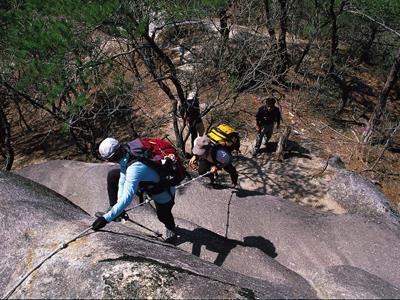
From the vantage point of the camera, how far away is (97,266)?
154 inches

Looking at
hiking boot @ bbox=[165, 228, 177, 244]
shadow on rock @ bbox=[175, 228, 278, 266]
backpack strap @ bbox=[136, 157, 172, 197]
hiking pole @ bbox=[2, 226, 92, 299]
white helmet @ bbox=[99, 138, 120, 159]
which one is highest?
white helmet @ bbox=[99, 138, 120, 159]

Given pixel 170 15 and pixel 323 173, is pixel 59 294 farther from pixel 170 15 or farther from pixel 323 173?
pixel 323 173

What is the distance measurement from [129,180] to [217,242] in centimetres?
214

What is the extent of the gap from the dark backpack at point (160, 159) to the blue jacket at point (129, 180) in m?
0.08

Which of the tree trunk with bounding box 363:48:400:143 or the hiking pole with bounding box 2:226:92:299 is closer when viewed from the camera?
the hiking pole with bounding box 2:226:92:299

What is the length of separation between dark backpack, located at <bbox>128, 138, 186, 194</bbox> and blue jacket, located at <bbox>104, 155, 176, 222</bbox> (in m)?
0.08

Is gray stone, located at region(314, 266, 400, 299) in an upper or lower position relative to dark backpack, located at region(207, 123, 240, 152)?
lower

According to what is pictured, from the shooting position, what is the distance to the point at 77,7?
7.89m

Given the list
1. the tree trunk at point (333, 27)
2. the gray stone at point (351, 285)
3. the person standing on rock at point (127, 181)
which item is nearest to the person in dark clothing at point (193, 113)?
the person standing on rock at point (127, 181)

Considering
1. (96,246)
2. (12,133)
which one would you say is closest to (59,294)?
(96,246)

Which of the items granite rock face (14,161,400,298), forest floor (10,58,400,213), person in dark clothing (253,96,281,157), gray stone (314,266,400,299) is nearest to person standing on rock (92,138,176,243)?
granite rock face (14,161,400,298)

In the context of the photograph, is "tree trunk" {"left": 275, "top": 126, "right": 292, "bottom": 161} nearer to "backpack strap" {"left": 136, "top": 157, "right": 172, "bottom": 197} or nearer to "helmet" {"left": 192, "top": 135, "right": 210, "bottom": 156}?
"helmet" {"left": 192, "top": 135, "right": 210, "bottom": 156}

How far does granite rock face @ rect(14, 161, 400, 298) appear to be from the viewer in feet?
19.0

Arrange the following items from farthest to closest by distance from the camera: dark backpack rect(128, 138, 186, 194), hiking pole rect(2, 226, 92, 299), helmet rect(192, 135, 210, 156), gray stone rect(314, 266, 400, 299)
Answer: helmet rect(192, 135, 210, 156)
dark backpack rect(128, 138, 186, 194)
gray stone rect(314, 266, 400, 299)
hiking pole rect(2, 226, 92, 299)
